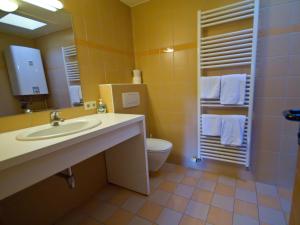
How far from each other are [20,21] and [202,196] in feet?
6.77

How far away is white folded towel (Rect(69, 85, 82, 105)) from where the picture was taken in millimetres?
1461

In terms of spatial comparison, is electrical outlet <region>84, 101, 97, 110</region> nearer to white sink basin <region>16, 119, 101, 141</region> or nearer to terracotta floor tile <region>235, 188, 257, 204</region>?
white sink basin <region>16, 119, 101, 141</region>

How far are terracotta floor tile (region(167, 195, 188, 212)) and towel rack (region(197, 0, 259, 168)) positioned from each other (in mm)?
585

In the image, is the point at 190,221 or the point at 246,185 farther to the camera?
the point at 246,185

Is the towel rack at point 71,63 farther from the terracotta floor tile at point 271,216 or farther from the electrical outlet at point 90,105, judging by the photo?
the terracotta floor tile at point 271,216

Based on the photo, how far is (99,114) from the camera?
162cm

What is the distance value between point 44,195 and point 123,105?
104 centimetres

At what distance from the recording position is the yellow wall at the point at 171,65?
1804 mm

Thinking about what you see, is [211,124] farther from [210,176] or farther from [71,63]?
[71,63]

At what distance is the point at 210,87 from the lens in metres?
1.68

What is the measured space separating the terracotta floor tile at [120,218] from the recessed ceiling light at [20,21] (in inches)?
63.6

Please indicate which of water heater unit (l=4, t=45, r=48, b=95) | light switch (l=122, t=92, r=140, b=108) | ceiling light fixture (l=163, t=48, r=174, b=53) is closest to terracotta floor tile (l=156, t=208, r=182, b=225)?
light switch (l=122, t=92, r=140, b=108)

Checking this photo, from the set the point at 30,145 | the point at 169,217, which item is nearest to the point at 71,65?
the point at 30,145

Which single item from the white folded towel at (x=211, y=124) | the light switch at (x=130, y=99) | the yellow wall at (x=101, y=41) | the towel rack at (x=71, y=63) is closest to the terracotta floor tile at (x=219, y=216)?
the white folded towel at (x=211, y=124)
